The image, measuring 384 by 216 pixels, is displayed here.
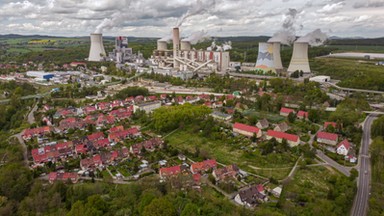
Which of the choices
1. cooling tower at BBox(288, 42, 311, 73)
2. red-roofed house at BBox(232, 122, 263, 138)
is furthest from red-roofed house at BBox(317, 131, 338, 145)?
cooling tower at BBox(288, 42, 311, 73)

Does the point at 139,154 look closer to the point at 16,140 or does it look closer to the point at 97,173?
the point at 97,173

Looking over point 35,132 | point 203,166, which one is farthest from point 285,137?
point 35,132

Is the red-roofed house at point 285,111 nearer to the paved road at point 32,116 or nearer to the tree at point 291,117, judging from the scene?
the tree at point 291,117

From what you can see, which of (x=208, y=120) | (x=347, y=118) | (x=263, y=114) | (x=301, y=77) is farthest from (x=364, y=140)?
(x=301, y=77)

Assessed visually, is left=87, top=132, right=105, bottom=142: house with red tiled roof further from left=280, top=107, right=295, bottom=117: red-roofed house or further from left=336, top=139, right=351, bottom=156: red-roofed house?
left=336, top=139, right=351, bottom=156: red-roofed house

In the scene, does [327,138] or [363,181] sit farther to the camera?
[327,138]

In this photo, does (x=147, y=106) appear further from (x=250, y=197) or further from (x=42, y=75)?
(x=42, y=75)
